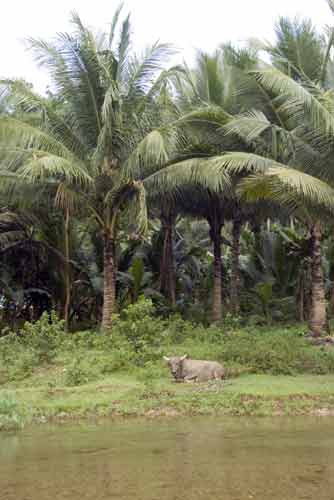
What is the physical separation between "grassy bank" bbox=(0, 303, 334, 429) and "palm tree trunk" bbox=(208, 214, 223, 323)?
8.34ft

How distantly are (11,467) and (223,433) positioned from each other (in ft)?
8.81

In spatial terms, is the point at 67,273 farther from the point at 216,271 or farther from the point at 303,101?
the point at 303,101

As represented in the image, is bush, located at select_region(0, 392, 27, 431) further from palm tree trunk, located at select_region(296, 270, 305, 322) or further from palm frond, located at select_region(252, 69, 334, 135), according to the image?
palm tree trunk, located at select_region(296, 270, 305, 322)

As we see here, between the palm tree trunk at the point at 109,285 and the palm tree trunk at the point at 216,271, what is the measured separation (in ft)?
10.9

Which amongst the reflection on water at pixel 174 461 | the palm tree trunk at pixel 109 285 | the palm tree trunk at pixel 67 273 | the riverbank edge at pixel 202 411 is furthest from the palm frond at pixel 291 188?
the palm tree trunk at pixel 67 273

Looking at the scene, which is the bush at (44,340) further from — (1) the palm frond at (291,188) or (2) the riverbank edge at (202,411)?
(1) the palm frond at (291,188)

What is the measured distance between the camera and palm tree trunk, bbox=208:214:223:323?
18875 mm

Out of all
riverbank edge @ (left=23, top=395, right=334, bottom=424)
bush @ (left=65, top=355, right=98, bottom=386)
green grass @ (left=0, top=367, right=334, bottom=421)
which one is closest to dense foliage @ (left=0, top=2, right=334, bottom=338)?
bush @ (left=65, top=355, right=98, bottom=386)

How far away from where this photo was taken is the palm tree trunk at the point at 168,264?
20.4 metres

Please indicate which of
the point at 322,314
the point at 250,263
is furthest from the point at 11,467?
the point at 250,263

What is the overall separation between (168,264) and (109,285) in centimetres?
447

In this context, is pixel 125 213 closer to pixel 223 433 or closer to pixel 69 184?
pixel 69 184

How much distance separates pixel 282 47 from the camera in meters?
17.2

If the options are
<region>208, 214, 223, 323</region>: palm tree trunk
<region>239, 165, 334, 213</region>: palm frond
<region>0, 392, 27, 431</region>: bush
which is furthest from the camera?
<region>208, 214, 223, 323</region>: palm tree trunk
